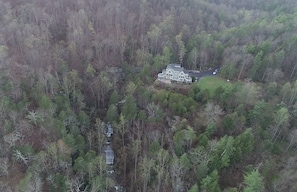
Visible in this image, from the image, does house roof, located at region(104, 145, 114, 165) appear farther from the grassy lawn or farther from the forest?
the grassy lawn

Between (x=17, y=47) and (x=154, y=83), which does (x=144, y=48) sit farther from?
(x=17, y=47)

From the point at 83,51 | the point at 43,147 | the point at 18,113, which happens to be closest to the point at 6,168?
the point at 43,147

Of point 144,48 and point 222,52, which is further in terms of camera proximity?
point 144,48

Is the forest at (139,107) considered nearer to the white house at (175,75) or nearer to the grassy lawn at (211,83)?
the grassy lawn at (211,83)

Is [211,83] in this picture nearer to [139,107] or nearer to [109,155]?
[139,107]

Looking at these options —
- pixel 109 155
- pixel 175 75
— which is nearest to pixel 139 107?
pixel 109 155

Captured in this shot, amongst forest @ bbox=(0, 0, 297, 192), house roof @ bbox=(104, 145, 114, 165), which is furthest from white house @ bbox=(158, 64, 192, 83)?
house roof @ bbox=(104, 145, 114, 165)

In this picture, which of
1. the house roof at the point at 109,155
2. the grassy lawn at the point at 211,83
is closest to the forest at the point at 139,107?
the grassy lawn at the point at 211,83
